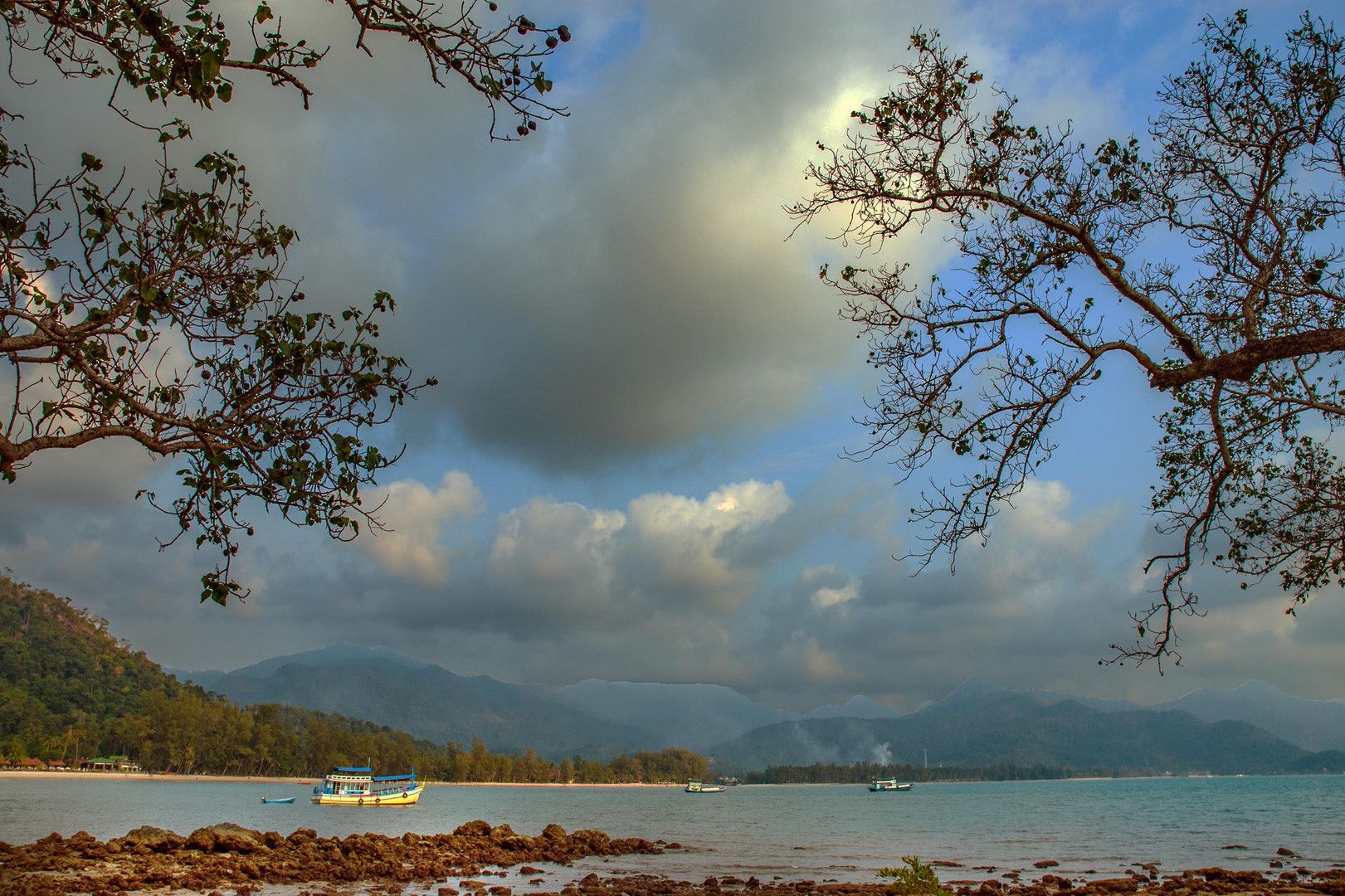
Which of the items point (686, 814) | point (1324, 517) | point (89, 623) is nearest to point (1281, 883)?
point (1324, 517)

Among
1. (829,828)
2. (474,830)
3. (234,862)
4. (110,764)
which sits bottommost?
(110,764)

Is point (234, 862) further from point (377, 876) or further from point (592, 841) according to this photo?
point (592, 841)

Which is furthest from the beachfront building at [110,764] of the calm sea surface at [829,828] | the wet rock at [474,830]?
the wet rock at [474,830]

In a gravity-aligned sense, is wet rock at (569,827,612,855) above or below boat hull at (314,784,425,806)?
above

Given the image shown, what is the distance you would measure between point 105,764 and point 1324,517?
13523 centimetres

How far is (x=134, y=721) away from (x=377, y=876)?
118 m

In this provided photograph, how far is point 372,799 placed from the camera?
67750 mm

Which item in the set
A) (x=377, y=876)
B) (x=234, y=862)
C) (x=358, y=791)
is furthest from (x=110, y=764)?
(x=377, y=876)

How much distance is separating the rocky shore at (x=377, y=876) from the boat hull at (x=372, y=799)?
146ft

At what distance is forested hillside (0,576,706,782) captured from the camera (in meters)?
114

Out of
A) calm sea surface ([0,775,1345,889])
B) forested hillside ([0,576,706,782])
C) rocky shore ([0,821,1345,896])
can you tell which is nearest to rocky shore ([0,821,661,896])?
rocky shore ([0,821,1345,896])

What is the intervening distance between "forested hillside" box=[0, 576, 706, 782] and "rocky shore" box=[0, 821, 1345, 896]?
101884 millimetres

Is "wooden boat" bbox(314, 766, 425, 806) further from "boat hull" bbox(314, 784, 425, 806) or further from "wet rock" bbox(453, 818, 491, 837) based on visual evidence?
"wet rock" bbox(453, 818, 491, 837)

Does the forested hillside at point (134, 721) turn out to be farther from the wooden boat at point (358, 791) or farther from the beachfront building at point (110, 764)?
the wooden boat at point (358, 791)
